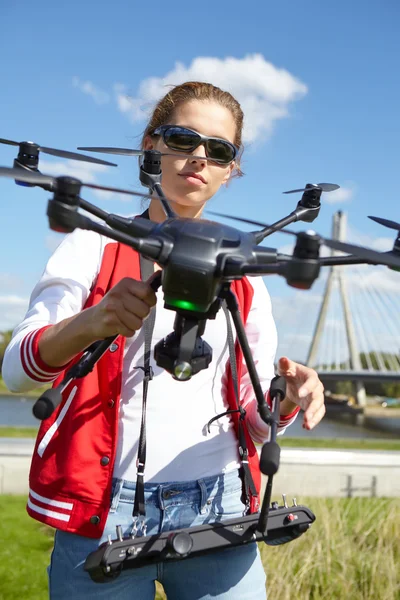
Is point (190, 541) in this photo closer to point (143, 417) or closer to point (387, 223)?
point (143, 417)

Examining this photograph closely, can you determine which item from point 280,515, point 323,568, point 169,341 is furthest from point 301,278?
point 323,568

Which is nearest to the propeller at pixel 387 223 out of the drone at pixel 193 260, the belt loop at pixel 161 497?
the drone at pixel 193 260

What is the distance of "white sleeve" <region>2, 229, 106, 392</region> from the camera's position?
1384 mm

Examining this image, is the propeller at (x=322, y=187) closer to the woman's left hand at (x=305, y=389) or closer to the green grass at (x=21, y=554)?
the woman's left hand at (x=305, y=389)

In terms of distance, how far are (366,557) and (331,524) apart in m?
0.48

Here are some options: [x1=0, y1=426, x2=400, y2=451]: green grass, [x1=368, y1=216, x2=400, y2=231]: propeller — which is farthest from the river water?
[x1=368, y1=216, x2=400, y2=231]: propeller

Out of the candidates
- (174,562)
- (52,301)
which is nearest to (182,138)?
(52,301)

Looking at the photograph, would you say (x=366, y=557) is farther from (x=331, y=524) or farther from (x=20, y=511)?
(x=20, y=511)

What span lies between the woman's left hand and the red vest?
38cm

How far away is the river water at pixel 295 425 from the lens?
61.3 ft

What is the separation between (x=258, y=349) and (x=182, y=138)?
0.63 metres

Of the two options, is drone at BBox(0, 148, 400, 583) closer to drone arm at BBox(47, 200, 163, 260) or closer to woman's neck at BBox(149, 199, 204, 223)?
drone arm at BBox(47, 200, 163, 260)

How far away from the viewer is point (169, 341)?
3.48ft

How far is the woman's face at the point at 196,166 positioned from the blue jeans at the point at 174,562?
2.48 ft
